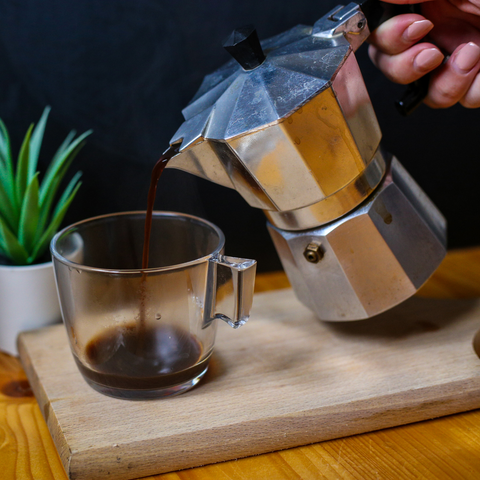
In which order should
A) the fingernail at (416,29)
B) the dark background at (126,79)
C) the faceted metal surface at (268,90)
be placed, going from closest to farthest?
the faceted metal surface at (268,90) < the fingernail at (416,29) < the dark background at (126,79)

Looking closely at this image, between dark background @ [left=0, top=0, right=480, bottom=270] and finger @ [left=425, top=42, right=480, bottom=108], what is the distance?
229 mm

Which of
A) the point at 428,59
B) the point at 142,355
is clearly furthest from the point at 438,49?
the point at 142,355

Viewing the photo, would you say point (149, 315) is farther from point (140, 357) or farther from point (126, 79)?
point (126, 79)

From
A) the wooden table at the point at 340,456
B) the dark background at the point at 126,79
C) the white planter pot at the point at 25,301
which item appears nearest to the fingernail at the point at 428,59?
the dark background at the point at 126,79

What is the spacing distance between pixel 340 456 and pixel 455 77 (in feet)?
1.31

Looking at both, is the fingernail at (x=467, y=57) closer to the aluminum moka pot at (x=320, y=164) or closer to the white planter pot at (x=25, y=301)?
the aluminum moka pot at (x=320, y=164)

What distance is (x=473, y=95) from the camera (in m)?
0.61

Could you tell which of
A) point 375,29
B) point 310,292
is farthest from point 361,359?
point 375,29

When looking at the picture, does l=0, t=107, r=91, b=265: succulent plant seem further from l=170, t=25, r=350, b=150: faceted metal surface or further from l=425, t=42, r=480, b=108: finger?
l=425, t=42, r=480, b=108: finger

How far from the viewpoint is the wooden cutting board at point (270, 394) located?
48 cm

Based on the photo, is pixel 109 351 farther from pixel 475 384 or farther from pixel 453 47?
pixel 453 47

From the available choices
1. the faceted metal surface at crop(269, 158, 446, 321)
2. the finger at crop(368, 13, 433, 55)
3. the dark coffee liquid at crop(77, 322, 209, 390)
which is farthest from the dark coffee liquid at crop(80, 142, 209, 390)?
the finger at crop(368, 13, 433, 55)

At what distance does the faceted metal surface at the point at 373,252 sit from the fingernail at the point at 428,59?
105mm

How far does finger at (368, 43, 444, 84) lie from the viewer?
0.57 m
